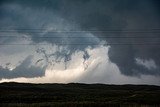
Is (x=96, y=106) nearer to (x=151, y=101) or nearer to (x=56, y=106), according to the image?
(x=56, y=106)

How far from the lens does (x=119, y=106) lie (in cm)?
8888

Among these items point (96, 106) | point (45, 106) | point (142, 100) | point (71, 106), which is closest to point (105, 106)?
point (96, 106)

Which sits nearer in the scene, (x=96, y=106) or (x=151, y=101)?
(x=96, y=106)

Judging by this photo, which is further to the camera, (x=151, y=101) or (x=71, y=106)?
(x=151, y=101)

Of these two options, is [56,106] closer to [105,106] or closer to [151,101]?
[105,106]

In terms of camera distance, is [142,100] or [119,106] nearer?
[119,106]

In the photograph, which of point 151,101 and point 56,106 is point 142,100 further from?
point 56,106

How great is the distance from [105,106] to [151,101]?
30.7 meters

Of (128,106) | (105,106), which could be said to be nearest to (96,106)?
(105,106)

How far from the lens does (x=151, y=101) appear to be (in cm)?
11569

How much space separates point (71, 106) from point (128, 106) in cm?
1634

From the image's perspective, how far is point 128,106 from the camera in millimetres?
86688

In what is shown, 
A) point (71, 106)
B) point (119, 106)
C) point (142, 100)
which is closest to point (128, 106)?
point (119, 106)

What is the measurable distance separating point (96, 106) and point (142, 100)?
3129 cm
